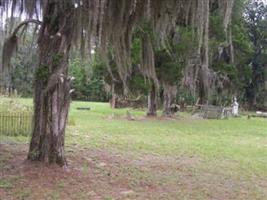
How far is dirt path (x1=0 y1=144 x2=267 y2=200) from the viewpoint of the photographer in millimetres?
5543

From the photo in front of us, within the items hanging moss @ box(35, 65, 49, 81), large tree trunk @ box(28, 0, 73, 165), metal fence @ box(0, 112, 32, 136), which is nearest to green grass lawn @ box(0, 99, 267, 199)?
metal fence @ box(0, 112, 32, 136)

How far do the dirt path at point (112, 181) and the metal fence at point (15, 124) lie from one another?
2291mm

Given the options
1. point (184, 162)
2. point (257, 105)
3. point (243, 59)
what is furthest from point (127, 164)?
point (257, 105)

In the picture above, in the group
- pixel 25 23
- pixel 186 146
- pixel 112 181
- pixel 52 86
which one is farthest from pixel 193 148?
pixel 25 23

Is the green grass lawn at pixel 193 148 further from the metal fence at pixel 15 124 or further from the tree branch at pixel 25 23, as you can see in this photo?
the tree branch at pixel 25 23

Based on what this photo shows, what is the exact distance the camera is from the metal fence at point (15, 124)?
1041 cm

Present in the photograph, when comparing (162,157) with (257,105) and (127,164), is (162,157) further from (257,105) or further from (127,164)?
(257,105)

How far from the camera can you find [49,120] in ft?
21.1

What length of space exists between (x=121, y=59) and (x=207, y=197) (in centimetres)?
234

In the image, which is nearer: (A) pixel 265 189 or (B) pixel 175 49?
(A) pixel 265 189

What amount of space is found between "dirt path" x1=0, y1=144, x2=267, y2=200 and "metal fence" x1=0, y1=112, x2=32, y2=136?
2.29 metres

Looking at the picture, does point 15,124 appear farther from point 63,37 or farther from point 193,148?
point 63,37

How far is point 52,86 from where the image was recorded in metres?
6.35

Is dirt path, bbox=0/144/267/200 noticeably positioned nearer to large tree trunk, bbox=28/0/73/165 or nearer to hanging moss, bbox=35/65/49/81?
large tree trunk, bbox=28/0/73/165
